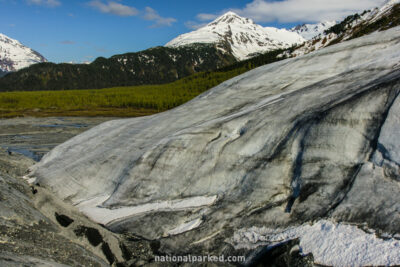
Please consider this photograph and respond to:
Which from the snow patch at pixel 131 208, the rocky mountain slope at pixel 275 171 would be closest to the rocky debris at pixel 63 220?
the snow patch at pixel 131 208

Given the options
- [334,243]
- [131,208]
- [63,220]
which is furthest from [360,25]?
[63,220]

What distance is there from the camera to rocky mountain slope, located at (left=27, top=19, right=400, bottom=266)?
23.3 ft

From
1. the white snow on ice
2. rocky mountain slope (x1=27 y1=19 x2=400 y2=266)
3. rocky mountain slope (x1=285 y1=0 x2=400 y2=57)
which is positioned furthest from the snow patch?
rocky mountain slope (x1=285 y1=0 x2=400 y2=57)

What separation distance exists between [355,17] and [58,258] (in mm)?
155640

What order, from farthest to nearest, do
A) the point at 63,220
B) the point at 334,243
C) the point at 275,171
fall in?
the point at 63,220, the point at 275,171, the point at 334,243

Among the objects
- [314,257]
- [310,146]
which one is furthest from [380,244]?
[310,146]

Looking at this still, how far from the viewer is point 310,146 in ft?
27.2

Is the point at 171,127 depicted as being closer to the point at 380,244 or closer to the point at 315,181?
the point at 315,181

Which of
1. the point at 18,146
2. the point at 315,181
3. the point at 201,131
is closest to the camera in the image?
the point at 315,181

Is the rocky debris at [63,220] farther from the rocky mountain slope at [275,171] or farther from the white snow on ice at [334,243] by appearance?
the white snow on ice at [334,243]

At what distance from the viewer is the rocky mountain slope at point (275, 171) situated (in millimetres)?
7105

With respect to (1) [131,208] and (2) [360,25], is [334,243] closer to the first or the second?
Result: (1) [131,208]

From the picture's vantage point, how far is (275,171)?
867 cm

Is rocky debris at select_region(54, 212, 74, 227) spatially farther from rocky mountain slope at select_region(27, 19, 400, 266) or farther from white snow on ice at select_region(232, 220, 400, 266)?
white snow on ice at select_region(232, 220, 400, 266)
